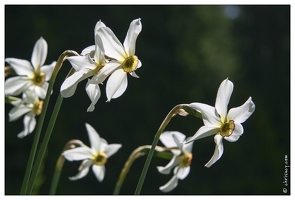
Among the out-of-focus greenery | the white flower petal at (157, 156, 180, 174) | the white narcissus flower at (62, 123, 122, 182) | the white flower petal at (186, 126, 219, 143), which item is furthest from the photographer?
the out-of-focus greenery

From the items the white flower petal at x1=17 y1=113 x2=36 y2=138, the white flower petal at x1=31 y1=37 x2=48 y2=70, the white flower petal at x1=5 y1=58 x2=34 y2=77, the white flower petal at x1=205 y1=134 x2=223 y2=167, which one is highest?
the white flower petal at x1=31 y1=37 x2=48 y2=70

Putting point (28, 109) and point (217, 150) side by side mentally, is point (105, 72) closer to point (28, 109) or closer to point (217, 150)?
point (217, 150)

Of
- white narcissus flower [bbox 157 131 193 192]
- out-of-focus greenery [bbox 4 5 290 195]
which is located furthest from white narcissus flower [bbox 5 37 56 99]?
out-of-focus greenery [bbox 4 5 290 195]

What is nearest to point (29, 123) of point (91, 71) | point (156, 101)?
point (91, 71)

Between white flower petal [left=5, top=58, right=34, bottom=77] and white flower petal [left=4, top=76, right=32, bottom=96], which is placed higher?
white flower petal [left=5, top=58, right=34, bottom=77]

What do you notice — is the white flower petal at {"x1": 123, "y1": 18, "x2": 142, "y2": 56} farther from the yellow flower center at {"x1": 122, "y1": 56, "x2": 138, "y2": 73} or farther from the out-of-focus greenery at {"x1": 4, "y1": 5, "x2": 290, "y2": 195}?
the out-of-focus greenery at {"x1": 4, "y1": 5, "x2": 290, "y2": 195}

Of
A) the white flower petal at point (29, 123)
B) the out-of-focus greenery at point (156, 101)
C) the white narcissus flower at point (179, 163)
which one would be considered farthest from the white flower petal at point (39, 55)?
the out-of-focus greenery at point (156, 101)

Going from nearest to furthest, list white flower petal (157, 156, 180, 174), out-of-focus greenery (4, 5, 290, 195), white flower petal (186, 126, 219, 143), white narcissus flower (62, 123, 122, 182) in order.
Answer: white flower petal (186, 126, 219, 143), white flower petal (157, 156, 180, 174), white narcissus flower (62, 123, 122, 182), out-of-focus greenery (4, 5, 290, 195)

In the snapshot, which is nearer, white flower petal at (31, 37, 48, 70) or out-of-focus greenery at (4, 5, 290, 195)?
white flower petal at (31, 37, 48, 70)
